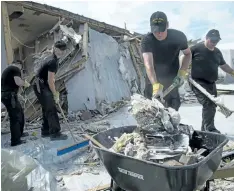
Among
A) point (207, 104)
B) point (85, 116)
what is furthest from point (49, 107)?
point (207, 104)

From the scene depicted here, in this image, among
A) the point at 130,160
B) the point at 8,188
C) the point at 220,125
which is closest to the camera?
the point at 130,160

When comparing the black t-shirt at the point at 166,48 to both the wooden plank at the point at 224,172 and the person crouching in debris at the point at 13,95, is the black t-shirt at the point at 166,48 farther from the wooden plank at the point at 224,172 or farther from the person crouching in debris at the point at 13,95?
the person crouching in debris at the point at 13,95

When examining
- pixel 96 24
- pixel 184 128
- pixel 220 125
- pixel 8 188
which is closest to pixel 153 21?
pixel 184 128

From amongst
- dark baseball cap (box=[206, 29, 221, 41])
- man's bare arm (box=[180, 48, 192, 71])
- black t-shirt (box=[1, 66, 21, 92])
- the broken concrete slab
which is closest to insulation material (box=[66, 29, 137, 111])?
the broken concrete slab

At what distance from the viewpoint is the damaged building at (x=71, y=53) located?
19.4ft

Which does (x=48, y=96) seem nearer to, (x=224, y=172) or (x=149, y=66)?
(x=149, y=66)

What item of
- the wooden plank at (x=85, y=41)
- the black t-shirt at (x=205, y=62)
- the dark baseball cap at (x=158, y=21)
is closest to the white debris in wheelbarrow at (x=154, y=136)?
the dark baseball cap at (x=158, y=21)

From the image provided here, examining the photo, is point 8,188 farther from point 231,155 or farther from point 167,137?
point 231,155

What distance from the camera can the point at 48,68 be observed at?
14.1 feet

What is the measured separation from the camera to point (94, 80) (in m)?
7.08

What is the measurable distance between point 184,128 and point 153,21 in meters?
1.19

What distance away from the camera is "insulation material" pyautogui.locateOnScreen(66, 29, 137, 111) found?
6680mm

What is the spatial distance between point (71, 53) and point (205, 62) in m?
3.44

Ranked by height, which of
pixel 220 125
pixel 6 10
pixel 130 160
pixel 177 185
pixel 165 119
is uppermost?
pixel 6 10
